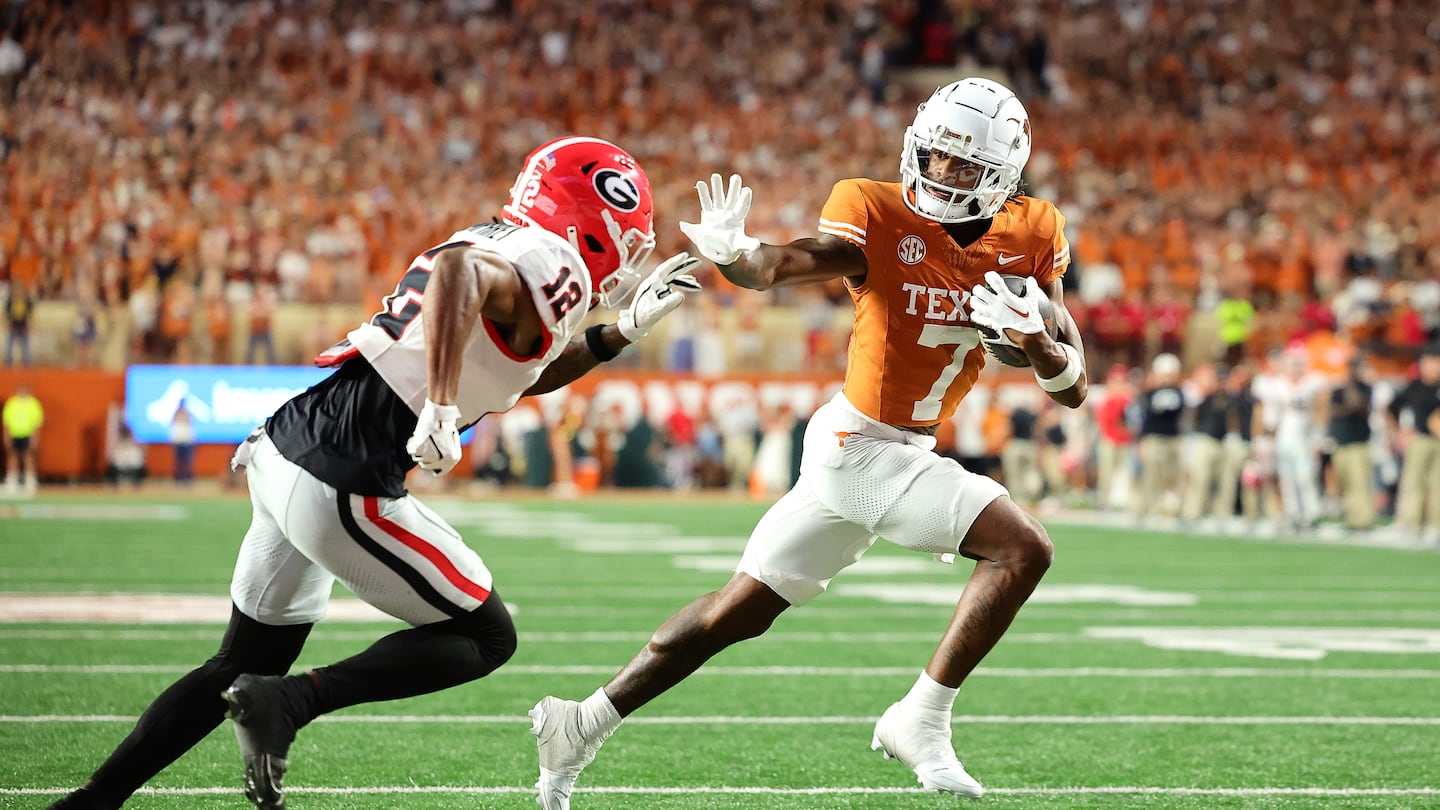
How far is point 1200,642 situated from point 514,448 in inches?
587

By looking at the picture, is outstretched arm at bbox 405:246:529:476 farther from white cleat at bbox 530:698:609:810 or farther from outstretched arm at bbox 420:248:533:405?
white cleat at bbox 530:698:609:810

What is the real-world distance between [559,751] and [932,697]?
2.98ft

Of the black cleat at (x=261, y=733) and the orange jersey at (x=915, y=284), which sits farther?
the orange jersey at (x=915, y=284)

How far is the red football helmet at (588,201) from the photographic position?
3795mm

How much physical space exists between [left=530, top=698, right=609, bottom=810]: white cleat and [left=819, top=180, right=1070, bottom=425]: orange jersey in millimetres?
1090

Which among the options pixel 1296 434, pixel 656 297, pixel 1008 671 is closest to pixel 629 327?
pixel 656 297

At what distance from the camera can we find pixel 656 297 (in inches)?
163

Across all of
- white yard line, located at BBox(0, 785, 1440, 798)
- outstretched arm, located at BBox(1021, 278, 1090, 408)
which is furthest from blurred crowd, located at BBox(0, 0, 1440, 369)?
outstretched arm, located at BBox(1021, 278, 1090, 408)

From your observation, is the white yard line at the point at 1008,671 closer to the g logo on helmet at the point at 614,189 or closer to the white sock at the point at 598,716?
the white sock at the point at 598,716

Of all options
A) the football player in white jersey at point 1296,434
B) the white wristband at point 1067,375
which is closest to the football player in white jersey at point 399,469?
the white wristband at point 1067,375

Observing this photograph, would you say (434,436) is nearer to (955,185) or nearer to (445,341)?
(445,341)

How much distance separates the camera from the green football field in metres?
4.55

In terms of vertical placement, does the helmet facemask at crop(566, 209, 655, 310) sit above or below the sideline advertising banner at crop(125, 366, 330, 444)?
above

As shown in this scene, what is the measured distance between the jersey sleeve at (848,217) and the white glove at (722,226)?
12.5 inches
